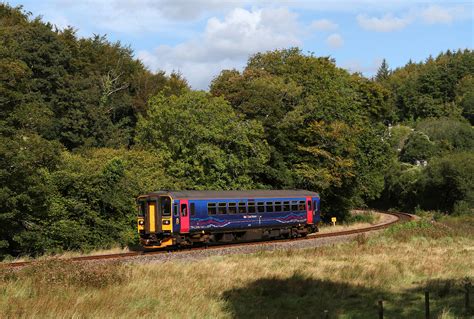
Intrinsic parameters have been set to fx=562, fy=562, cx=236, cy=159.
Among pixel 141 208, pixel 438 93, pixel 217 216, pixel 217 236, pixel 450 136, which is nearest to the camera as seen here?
pixel 141 208

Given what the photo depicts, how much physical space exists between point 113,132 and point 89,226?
25.9 metres

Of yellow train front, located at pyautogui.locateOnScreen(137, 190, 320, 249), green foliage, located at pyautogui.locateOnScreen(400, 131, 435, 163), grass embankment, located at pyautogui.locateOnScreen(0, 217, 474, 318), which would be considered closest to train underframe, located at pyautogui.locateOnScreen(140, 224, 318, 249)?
yellow train front, located at pyautogui.locateOnScreen(137, 190, 320, 249)

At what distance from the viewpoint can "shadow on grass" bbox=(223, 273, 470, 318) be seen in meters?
14.9

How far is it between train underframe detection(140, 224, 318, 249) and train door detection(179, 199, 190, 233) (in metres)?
0.44

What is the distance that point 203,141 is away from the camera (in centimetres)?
3938

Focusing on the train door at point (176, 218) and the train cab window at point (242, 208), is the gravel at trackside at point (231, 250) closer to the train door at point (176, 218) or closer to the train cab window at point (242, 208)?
the train door at point (176, 218)

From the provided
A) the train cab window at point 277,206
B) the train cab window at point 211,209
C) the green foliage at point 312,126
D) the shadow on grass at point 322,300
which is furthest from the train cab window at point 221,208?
the green foliage at point 312,126

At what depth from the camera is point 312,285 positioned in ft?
60.3

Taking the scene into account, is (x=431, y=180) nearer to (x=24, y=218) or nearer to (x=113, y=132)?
(x=113, y=132)

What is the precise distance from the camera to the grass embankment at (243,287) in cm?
1389

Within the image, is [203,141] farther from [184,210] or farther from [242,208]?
[184,210]

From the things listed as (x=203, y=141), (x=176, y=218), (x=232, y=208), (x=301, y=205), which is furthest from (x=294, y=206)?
(x=176, y=218)

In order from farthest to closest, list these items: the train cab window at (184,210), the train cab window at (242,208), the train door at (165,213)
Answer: the train cab window at (242,208), the train cab window at (184,210), the train door at (165,213)

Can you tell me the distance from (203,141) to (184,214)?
1240 cm
